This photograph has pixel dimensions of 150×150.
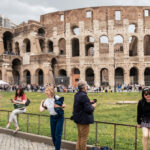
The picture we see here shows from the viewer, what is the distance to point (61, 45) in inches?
1544

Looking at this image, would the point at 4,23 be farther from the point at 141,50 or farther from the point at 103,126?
the point at 103,126

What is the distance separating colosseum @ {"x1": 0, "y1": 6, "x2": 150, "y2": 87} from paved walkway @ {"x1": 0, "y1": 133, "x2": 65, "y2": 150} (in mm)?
25622

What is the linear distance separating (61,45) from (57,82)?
9097 millimetres

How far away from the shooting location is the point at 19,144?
6371mm

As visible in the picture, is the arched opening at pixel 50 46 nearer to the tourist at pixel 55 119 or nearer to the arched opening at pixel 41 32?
the arched opening at pixel 41 32

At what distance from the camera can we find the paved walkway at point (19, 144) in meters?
6.00

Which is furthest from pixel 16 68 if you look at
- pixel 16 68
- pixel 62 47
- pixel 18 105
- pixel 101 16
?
pixel 18 105

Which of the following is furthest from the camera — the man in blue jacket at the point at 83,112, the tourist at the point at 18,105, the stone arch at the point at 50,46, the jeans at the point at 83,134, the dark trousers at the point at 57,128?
the stone arch at the point at 50,46

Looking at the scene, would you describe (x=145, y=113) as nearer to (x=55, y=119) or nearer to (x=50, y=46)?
(x=55, y=119)

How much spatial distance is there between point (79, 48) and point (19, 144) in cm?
2974

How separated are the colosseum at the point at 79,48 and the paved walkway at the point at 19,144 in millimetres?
25622

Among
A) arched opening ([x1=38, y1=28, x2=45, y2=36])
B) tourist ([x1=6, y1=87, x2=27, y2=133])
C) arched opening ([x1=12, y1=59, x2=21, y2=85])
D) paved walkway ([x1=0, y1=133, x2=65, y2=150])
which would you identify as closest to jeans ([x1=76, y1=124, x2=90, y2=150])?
paved walkway ([x1=0, y1=133, x2=65, y2=150])

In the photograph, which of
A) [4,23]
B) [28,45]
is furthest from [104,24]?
[4,23]

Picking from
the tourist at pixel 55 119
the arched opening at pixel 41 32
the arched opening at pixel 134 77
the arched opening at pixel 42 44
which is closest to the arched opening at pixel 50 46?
the arched opening at pixel 42 44
